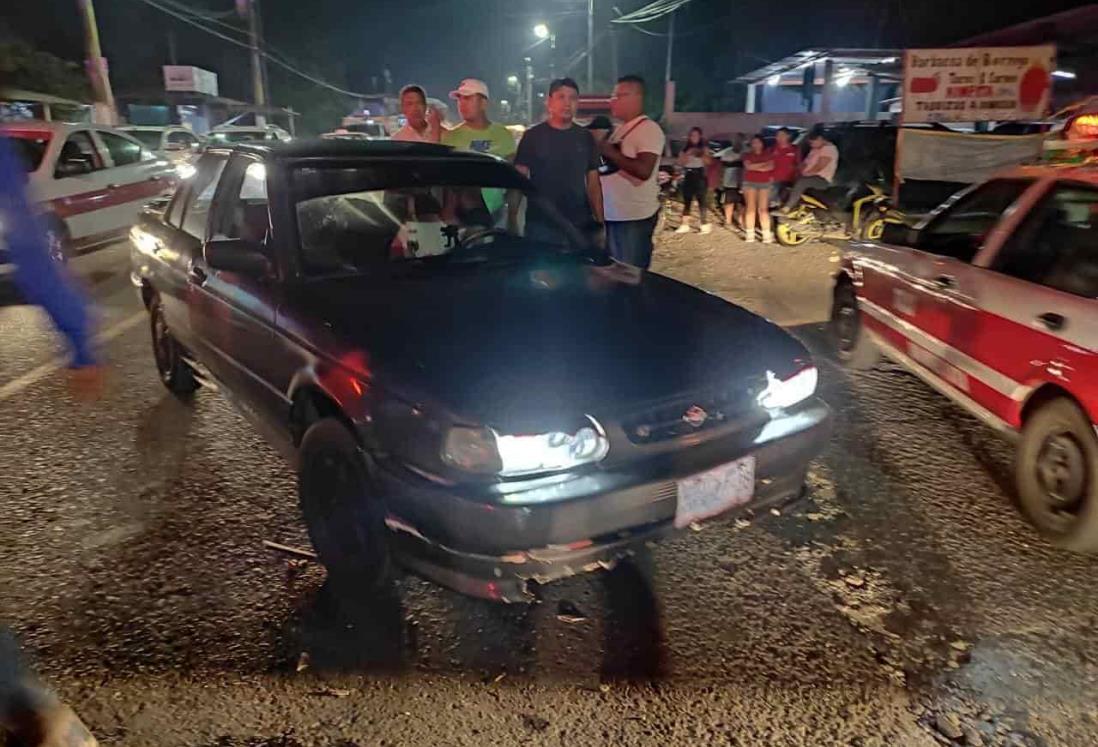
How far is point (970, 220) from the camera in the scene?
5.08 m

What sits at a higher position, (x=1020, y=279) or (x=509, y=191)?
(x=509, y=191)

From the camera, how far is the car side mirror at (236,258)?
3.42 metres

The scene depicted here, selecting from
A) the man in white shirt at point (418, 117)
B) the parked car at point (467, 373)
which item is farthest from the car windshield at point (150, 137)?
the parked car at point (467, 373)

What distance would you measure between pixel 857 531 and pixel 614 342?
4.86 ft

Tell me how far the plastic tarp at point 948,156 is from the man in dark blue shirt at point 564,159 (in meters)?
7.24

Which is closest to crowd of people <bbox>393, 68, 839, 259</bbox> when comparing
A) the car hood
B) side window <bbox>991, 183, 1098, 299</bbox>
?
the car hood

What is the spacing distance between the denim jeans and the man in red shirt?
636cm

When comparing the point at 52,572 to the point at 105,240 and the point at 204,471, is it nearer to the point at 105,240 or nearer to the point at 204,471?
the point at 204,471

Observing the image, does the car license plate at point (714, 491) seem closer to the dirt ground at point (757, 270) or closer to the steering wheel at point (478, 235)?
the steering wheel at point (478, 235)

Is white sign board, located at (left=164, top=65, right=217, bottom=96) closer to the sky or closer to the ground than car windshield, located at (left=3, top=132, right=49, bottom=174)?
closer to the sky

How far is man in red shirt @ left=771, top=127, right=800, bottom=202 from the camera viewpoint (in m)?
11.8

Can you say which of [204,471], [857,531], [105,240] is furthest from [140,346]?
[857,531]

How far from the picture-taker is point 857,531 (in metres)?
3.64

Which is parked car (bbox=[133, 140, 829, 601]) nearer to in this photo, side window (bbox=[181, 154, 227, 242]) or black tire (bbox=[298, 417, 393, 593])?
black tire (bbox=[298, 417, 393, 593])
